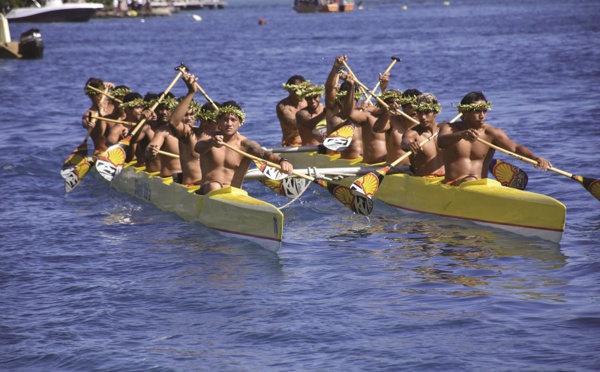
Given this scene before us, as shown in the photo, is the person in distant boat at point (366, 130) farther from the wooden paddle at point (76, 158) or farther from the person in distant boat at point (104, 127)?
the wooden paddle at point (76, 158)

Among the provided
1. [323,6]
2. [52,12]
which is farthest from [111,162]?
[323,6]

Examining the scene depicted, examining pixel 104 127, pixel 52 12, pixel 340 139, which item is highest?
pixel 340 139

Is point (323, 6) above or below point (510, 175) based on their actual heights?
below

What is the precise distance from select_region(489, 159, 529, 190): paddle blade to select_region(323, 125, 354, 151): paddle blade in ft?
8.14

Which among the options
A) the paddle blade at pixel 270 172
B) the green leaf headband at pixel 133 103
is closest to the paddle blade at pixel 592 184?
the paddle blade at pixel 270 172

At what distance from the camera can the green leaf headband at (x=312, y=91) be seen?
1686 centimetres

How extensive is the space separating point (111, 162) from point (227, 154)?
3.13 m

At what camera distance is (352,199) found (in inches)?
529

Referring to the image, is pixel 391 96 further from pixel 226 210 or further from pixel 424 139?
pixel 226 210

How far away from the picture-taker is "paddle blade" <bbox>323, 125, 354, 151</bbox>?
15484 mm

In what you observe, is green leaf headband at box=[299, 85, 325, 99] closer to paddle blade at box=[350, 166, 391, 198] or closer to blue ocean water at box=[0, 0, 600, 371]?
blue ocean water at box=[0, 0, 600, 371]

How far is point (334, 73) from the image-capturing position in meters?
15.9

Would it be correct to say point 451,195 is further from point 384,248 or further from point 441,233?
point 384,248

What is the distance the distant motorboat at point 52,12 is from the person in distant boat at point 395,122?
3140 inches
